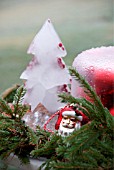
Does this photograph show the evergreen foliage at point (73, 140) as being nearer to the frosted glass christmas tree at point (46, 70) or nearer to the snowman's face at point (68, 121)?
the snowman's face at point (68, 121)

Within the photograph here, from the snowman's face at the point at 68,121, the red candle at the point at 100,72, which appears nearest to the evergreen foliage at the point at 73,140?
the snowman's face at the point at 68,121

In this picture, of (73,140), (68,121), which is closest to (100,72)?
(68,121)

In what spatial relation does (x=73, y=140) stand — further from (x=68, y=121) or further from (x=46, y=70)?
(x=46, y=70)

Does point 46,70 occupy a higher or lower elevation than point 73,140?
higher

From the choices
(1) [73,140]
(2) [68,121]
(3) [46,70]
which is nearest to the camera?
(1) [73,140]

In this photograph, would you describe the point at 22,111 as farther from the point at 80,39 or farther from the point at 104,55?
the point at 80,39

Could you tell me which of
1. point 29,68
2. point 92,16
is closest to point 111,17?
point 92,16
